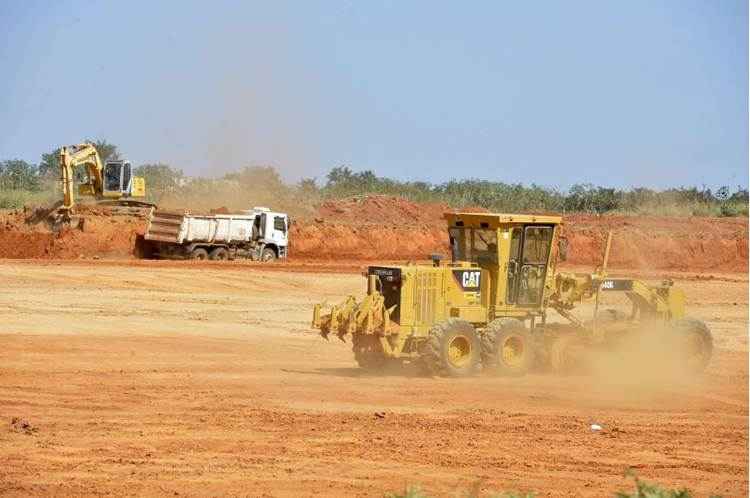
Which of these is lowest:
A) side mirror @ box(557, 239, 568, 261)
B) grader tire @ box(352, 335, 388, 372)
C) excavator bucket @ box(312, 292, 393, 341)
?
grader tire @ box(352, 335, 388, 372)

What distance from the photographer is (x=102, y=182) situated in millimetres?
51062

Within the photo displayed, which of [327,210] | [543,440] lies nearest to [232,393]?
[543,440]

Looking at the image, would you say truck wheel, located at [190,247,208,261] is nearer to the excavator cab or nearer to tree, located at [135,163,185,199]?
the excavator cab

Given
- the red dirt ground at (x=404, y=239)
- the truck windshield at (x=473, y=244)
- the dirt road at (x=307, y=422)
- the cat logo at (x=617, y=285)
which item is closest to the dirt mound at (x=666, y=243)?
the red dirt ground at (x=404, y=239)

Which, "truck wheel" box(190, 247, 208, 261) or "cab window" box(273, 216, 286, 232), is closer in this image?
"truck wheel" box(190, 247, 208, 261)

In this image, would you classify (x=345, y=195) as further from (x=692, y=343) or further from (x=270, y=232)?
(x=692, y=343)

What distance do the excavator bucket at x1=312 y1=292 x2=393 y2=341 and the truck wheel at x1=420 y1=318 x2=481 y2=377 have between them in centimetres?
68

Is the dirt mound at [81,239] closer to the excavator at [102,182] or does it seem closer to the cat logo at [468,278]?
the excavator at [102,182]

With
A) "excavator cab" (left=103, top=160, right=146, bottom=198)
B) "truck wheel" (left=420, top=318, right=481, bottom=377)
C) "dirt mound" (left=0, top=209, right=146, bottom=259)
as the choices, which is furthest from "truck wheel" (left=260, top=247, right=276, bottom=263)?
"truck wheel" (left=420, top=318, right=481, bottom=377)

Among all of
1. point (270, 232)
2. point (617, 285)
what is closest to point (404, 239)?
point (270, 232)

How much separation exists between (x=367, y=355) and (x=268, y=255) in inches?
1113

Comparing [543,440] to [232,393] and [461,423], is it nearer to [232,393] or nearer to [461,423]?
[461,423]

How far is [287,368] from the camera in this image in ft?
70.7

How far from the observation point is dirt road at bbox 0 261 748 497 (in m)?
12.4
